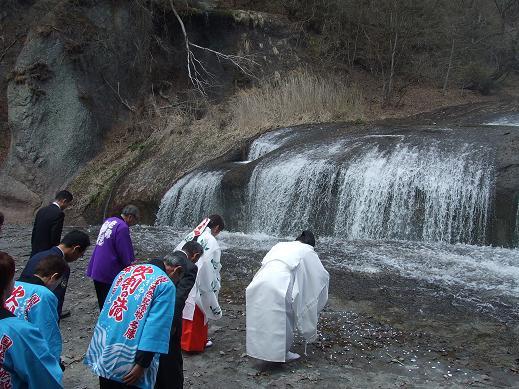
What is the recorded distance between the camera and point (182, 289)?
3.66 metres

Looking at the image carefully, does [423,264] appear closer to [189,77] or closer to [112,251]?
[112,251]

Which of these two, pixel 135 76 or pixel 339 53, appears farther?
pixel 339 53

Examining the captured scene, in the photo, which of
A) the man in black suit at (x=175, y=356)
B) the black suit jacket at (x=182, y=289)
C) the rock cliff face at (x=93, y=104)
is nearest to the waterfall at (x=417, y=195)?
the rock cliff face at (x=93, y=104)

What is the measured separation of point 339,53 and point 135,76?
8480mm

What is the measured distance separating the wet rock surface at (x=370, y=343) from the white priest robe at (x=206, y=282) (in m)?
0.51

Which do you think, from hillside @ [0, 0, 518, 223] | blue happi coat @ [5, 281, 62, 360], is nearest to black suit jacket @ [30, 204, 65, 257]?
blue happi coat @ [5, 281, 62, 360]

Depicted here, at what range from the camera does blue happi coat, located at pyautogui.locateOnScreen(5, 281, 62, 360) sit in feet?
8.90

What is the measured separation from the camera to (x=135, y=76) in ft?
62.2

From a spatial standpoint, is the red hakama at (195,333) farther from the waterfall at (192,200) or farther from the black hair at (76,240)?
the waterfall at (192,200)

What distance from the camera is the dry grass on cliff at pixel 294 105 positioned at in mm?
16141

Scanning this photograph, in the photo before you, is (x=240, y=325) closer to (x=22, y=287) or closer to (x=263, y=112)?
(x=22, y=287)

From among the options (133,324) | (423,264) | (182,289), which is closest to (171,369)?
(182,289)

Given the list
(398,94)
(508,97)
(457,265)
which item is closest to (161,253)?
(457,265)

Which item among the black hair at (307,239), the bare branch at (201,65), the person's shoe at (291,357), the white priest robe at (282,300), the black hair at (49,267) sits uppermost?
the bare branch at (201,65)
